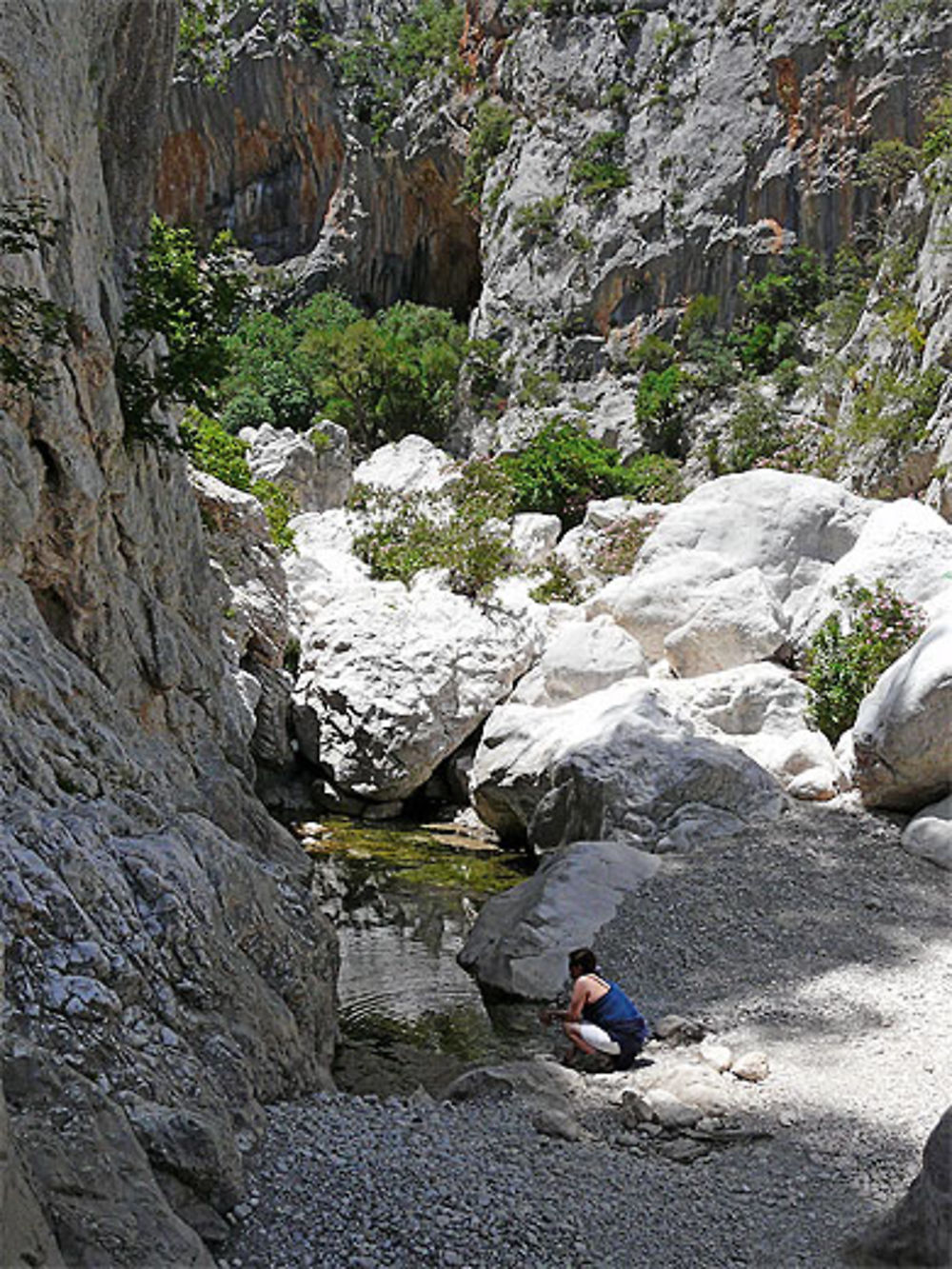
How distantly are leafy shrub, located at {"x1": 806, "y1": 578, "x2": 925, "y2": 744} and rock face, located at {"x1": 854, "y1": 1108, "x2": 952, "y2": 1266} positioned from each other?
10.6 meters

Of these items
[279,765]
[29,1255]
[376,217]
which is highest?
[376,217]

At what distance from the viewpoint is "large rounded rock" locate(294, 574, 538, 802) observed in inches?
647

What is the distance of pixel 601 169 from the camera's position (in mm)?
33406

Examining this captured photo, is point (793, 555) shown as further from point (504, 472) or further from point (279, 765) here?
point (504, 472)

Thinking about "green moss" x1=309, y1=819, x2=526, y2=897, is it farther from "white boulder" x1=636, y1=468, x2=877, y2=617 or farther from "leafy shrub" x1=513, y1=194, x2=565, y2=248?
"leafy shrub" x1=513, y1=194, x2=565, y2=248

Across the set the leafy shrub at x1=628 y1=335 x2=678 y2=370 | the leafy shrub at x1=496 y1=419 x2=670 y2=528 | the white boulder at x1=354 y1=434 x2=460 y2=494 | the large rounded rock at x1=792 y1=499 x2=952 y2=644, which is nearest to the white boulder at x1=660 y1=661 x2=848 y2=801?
the large rounded rock at x1=792 y1=499 x2=952 y2=644

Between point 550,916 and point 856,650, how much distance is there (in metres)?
6.91

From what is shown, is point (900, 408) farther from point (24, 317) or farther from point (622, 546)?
point (24, 317)

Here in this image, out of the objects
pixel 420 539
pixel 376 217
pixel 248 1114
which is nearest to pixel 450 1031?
pixel 248 1114

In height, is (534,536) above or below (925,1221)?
below

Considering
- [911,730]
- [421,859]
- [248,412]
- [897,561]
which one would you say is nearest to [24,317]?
[421,859]

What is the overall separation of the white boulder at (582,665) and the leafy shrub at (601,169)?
66.9 feet

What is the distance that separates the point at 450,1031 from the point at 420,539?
14109 millimetres

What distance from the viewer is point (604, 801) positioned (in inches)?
512
